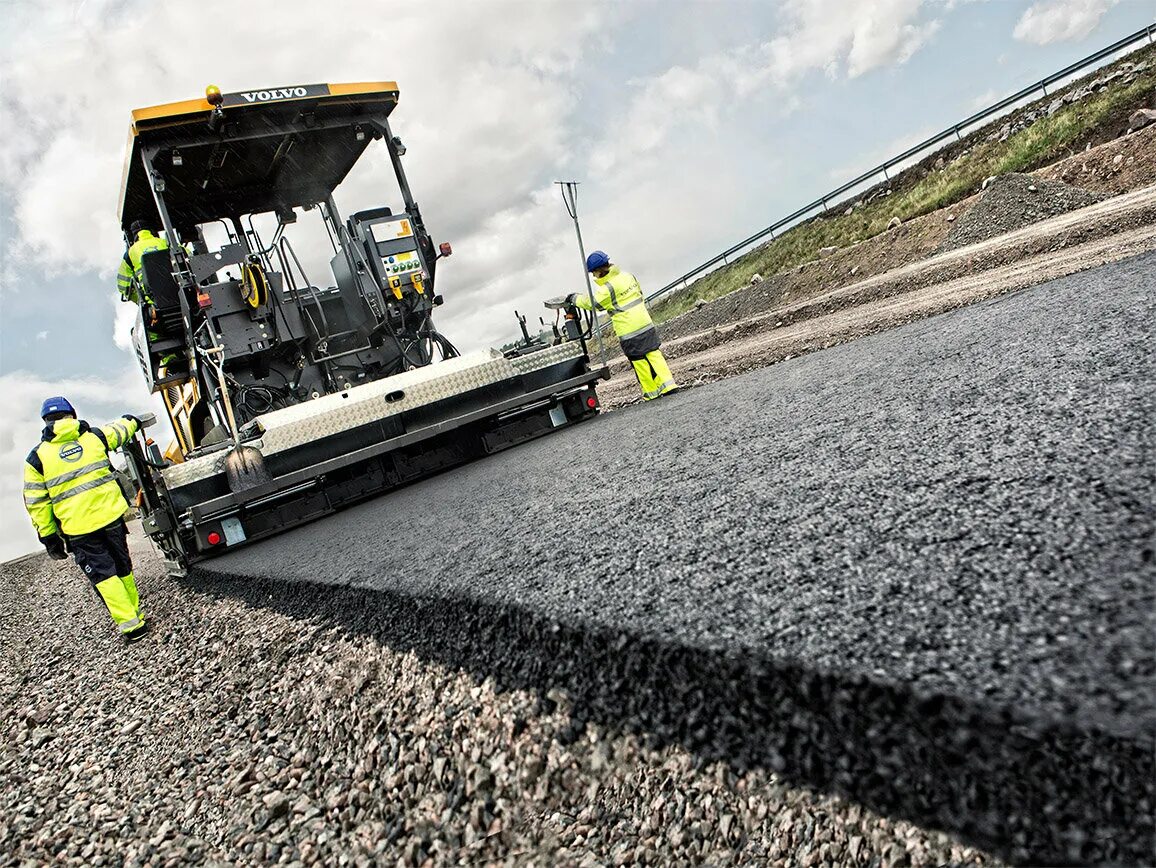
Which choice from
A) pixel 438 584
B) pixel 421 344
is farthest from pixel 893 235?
pixel 438 584

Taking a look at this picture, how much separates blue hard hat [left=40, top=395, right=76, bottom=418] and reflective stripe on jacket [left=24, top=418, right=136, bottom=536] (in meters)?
0.08

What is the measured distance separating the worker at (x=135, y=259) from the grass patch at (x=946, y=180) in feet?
55.7

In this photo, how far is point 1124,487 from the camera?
1552mm

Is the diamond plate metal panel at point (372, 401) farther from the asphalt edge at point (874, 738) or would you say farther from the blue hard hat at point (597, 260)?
the asphalt edge at point (874, 738)

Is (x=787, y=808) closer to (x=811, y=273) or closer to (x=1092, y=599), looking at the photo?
(x=1092, y=599)

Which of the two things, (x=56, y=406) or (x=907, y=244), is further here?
(x=907, y=244)

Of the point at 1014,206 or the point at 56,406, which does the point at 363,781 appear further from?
the point at 1014,206

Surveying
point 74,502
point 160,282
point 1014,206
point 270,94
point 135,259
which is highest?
point 270,94

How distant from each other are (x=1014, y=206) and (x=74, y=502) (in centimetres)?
1457

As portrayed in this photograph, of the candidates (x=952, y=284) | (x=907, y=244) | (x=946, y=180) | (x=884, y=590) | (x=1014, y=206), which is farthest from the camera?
(x=946, y=180)

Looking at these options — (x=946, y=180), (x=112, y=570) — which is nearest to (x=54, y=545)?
(x=112, y=570)

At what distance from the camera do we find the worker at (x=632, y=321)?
7406 millimetres

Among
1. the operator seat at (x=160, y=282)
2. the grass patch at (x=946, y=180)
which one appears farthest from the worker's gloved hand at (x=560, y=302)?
the grass patch at (x=946, y=180)

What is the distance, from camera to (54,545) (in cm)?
525
